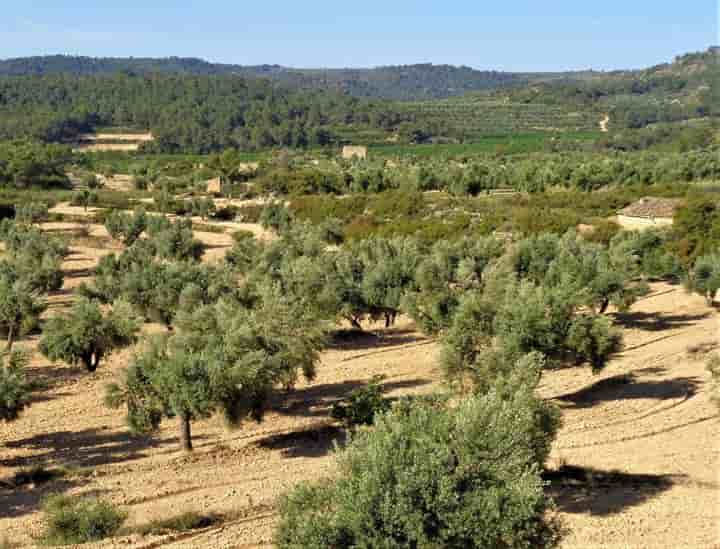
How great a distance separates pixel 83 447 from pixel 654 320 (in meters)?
26.5

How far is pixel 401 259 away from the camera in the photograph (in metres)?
38.8

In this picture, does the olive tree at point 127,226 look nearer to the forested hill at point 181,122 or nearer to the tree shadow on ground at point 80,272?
the tree shadow on ground at point 80,272

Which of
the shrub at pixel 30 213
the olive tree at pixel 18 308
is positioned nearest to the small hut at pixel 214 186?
Answer: the shrub at pixel 30 213

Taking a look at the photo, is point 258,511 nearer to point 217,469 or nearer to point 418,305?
point 217,469

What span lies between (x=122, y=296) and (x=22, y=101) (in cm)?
17980

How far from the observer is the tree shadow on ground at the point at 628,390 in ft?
85.4

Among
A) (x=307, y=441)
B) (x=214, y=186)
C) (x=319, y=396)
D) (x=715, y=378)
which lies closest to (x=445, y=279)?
(x=319, y=396)

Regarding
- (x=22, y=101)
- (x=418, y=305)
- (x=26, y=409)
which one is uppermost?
(x=22, y=101)

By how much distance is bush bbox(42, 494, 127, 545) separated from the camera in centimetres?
1633

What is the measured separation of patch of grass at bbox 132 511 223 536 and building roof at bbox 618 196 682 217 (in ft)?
157

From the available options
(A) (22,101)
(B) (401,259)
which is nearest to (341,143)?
(A) (22,101)

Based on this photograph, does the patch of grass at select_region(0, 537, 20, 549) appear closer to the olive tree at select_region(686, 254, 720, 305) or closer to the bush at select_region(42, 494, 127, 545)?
the bush at select_region(42, 494, 127, 545)

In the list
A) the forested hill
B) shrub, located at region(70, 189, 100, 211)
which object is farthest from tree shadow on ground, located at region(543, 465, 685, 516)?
the forested hill

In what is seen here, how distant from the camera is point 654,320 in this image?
1463 inches
